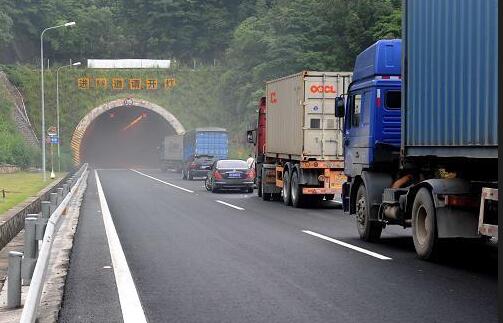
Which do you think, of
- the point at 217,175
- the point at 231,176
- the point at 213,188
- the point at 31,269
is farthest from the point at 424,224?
the point at 213,188

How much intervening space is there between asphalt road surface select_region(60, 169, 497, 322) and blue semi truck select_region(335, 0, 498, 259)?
0.66m

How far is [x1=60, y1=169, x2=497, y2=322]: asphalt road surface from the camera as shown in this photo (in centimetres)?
787

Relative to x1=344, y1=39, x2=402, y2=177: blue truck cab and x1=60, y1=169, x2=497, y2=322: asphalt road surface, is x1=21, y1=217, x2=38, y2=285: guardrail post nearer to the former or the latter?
x1=60, y1=169, x2=497, y2=322: asphalt road surface

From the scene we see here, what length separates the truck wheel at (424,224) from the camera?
35.9ft

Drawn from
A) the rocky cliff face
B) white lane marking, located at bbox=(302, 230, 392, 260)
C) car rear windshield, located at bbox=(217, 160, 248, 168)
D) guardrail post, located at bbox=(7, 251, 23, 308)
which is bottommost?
white lane marking, located at bbox=(302, 230, 392, 260)

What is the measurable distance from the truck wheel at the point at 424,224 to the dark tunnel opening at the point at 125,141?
78.4m

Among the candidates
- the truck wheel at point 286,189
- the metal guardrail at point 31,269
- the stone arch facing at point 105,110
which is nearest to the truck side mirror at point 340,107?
the metal guardrail at point 31,269

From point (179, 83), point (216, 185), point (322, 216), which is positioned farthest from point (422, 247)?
point (179, 83)

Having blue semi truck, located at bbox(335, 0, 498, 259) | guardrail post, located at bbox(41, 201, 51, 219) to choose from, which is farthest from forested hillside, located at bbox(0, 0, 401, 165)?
guardrail post, located at bbox(41, 201, 51, 219)

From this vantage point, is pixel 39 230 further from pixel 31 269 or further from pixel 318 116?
pixel 318 116

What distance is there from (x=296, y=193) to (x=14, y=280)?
16.2 metres

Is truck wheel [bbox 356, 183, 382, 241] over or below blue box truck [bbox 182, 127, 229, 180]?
below

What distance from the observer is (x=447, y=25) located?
10.4 metres

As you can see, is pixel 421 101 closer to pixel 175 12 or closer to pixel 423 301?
pixel 423 301
